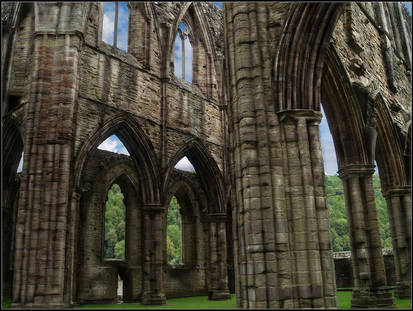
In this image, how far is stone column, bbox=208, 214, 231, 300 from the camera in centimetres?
1462

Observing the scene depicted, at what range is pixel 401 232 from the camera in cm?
1148

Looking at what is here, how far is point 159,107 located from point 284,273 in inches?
373

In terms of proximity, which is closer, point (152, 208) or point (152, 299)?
point (152, 299)

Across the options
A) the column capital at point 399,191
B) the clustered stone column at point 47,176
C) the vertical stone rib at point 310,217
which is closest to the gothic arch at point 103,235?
the clustered stone column at point 47,176

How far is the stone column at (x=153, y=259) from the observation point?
1278 centimetres

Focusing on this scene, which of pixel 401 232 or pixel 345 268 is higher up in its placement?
pixel 401 232

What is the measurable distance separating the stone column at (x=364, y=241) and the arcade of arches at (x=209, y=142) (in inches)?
1.2

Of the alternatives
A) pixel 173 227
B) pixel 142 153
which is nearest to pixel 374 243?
pixel 142 153

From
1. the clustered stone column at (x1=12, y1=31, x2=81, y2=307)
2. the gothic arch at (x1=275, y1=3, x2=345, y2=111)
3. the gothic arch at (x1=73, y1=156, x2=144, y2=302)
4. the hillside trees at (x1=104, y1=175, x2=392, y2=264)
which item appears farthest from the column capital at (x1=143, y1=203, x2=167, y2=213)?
the hillside trees at (x1=104, y1=175, x2=392, y2=264)

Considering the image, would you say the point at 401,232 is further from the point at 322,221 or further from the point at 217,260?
the point at 217,260

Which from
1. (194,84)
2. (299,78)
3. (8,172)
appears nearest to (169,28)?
(194,84)

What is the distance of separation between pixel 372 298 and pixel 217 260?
23.0 feet

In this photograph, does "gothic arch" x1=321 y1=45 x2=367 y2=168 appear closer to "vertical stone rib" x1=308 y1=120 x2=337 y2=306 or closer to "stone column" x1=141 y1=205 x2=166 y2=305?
"vertical stone rib" x1=308 y1=120 x2=337 y2=306

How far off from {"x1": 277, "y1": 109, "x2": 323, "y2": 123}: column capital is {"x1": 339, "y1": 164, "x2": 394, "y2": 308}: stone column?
3312 millimetres
